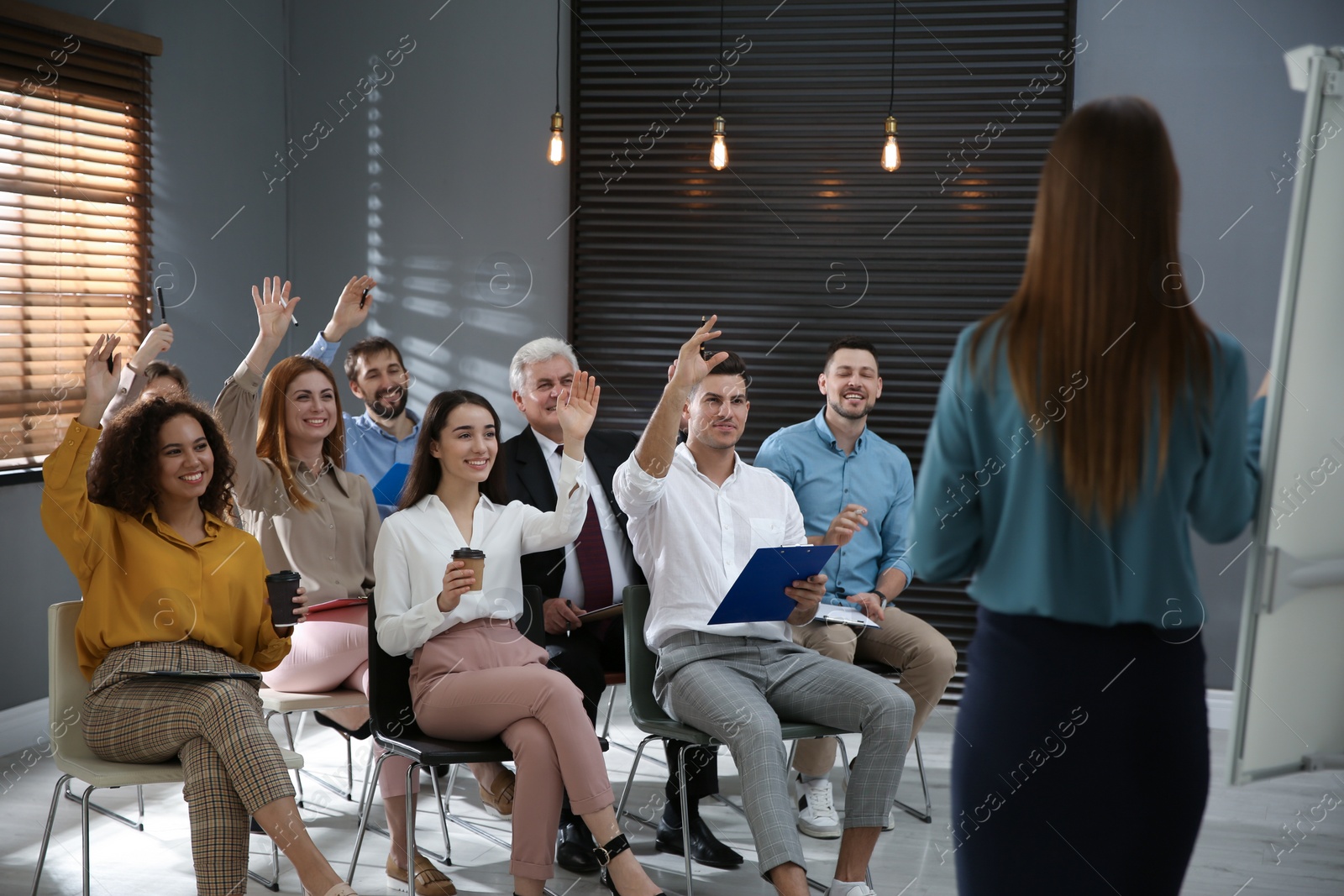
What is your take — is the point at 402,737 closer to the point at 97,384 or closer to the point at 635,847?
the point at 635,847

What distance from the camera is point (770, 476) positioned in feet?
10.1

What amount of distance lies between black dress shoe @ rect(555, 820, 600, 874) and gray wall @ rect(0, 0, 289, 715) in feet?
7.32

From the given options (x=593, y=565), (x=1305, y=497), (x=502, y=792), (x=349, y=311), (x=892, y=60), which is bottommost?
(x=502, y=792)

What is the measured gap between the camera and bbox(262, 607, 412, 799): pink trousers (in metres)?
3.07

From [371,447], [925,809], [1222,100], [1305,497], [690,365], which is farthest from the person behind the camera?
[371,447]

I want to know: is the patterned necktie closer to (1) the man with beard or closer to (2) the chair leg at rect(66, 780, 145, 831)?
(1) the man with beard

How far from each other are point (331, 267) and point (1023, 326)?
14.9ft

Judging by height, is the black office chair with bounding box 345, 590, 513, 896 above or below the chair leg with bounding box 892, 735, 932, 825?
above

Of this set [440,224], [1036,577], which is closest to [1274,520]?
[1036,577]

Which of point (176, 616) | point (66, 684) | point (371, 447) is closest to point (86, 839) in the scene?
point (66, 684)

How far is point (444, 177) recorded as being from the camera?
5.08m

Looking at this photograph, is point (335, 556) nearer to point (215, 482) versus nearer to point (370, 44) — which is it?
point (215, 482)

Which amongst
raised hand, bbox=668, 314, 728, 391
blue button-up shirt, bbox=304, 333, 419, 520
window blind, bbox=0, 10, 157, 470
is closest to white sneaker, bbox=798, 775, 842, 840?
raised hand, bbox=668, 314, 728, 391

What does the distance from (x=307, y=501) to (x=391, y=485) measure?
0.44 meters
